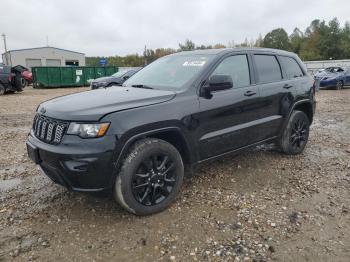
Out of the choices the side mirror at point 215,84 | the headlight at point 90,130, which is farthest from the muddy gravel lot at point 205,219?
the side mirror at point 215,84

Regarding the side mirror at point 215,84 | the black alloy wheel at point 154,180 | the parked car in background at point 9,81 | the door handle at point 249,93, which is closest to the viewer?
the black alloy wheel at point 154,180

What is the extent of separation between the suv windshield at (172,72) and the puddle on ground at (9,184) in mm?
2003

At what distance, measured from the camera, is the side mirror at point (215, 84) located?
12.0ft

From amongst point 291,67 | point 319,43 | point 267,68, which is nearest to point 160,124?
point 267,68

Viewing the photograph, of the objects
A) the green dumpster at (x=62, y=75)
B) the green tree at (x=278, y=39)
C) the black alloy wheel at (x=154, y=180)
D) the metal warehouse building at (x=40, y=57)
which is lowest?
the black alloy wheel at (x=154, y=180)

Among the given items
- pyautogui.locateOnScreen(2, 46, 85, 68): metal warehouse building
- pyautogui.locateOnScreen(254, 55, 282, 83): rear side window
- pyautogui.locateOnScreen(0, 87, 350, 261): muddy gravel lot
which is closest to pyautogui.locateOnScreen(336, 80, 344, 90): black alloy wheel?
pyautogui.locateOnScreen(0, 87, 350, 261): muddy gravel lot

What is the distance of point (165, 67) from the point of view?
444cm

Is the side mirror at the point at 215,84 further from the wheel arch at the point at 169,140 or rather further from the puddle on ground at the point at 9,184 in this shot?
the puddle on ground at the point at 9,184

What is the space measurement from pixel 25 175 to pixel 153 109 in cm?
249

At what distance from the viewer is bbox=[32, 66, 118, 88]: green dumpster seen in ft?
76.2

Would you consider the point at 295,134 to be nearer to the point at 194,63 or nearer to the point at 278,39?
the point at 194,63

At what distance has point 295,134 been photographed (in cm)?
529

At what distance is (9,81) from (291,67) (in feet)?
53.4

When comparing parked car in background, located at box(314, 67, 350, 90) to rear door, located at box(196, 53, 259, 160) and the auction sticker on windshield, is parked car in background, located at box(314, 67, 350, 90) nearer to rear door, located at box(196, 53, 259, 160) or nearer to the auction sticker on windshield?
rear door, located at box(196, 53, 259, 160)
